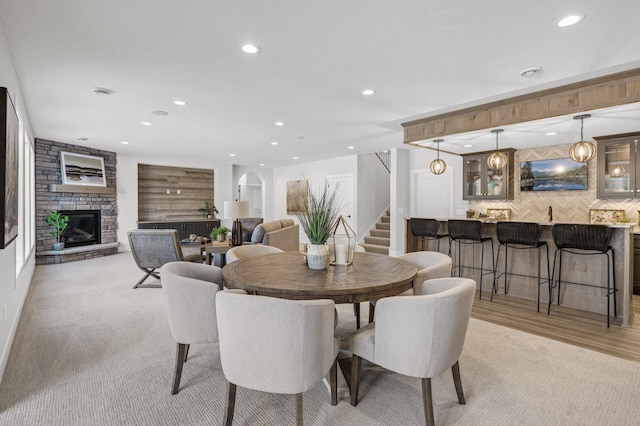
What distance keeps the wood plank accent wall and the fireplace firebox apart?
1.07 m

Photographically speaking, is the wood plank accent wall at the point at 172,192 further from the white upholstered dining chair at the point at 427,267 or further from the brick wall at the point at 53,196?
the white upholstered dining chair at the point at 427,267

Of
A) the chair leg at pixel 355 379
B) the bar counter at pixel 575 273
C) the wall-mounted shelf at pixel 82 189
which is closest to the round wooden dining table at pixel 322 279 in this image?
the chair leg at pixel 355 379

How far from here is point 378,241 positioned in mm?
8008

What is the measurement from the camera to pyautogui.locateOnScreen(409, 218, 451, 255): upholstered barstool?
186 inches

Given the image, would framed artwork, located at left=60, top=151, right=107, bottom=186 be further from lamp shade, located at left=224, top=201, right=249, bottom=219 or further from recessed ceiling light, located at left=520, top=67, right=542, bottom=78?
recessed ceiling light, located at left=520, top=67, right=542, bottom=78

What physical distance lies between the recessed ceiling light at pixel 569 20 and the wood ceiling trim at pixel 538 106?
1353 millimetres

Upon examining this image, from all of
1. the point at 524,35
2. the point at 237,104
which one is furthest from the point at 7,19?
the point at 524,35

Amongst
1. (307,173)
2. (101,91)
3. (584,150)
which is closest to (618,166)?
(584,150)

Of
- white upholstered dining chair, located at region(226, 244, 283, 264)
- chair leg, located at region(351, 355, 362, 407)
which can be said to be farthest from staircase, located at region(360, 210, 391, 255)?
chair leg, located at region(351, 355, 362, 407)

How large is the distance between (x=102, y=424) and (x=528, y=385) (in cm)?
258

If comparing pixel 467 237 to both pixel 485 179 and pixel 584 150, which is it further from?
pixel 485 179

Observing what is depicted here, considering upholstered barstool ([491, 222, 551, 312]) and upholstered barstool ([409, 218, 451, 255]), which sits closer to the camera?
upholstered barstool ([491, 222, 551, 312])

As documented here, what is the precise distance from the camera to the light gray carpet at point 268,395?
6.06 feet

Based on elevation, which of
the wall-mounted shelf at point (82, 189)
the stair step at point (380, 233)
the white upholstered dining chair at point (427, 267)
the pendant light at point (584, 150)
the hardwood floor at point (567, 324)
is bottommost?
the hardwood floor at point (567, 324)
